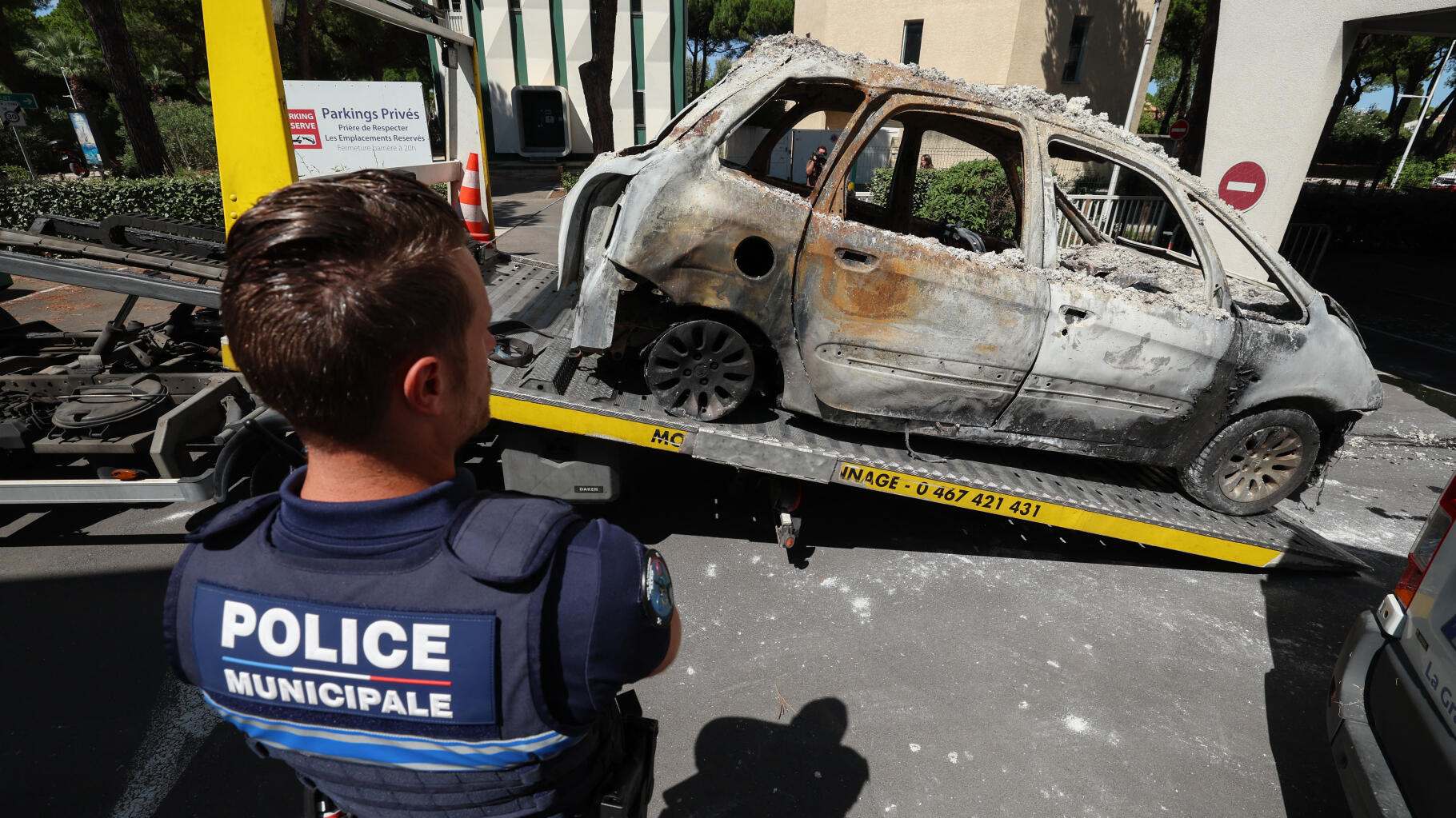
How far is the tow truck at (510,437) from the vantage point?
3291mm

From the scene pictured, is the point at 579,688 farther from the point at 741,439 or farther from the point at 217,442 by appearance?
the point at 217,442

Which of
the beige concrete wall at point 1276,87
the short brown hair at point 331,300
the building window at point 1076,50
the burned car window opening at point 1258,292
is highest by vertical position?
the building window at point 1076,50

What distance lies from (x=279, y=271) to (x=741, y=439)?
2.69 m

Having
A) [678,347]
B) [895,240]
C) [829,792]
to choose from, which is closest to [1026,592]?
[829,792]

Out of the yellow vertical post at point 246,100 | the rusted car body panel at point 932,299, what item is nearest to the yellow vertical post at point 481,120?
the yellow vertical post at point 246,100

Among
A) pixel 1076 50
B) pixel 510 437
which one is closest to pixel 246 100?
pixel 510 437

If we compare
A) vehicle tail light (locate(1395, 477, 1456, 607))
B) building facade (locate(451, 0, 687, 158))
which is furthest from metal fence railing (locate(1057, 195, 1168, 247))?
building facade (locate(451, 0, 687, 158))

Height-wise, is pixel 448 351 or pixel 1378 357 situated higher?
pixel 448 351

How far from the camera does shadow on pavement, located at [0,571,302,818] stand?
8.23 feet

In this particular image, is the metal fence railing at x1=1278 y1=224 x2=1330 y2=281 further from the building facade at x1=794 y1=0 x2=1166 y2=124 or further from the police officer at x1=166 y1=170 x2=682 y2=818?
the police officer at x1=166 y1=170 x2=682 y2=818

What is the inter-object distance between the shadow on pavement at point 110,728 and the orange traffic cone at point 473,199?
380 cm

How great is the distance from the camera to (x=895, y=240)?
11.2ft

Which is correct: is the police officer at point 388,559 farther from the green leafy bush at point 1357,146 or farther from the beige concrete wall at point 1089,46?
the green leafy bush at point 1357,146

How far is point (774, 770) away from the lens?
106 inches
